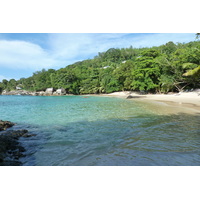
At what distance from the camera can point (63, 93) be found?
194 ft

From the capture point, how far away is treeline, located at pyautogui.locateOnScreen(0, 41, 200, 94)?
81.3 feet

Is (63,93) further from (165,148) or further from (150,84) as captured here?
(165,148)

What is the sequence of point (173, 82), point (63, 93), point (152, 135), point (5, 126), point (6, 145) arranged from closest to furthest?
1. point (6, 145)
2. point (152, 135)
3. point (5, 126)
4. point (173, 82)
5. point (63, 93)

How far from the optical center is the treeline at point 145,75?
24769 mm

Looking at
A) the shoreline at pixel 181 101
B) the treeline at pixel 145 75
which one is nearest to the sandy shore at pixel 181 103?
the shoreline at pixel 181 101

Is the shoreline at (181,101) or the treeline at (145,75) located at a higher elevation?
the treeline at (145,75)

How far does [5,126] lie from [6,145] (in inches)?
165

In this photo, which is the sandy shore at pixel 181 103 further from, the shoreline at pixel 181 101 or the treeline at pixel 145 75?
the treeline at pixel 145 75

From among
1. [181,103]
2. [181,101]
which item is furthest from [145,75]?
[181,103]

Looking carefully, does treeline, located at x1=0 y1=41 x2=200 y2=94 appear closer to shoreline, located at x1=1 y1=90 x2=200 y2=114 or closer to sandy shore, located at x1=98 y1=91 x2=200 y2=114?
shoreline, located at x1=1 y1=90 x2=200 y2=114

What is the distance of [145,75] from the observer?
32344 millimetres

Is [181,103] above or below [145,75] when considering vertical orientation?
below

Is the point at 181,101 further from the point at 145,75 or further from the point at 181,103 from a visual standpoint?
the point at 145,75

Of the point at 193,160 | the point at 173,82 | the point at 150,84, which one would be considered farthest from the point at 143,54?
the point at 193,160
